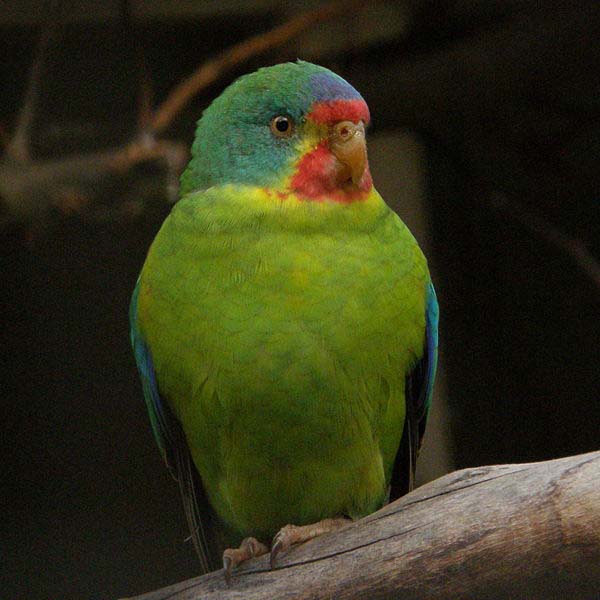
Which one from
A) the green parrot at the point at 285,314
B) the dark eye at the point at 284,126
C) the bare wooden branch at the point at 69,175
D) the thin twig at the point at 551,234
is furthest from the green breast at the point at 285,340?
the thin twig at the point at 551,234

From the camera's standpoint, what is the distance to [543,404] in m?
3.49

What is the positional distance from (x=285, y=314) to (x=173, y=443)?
471mm

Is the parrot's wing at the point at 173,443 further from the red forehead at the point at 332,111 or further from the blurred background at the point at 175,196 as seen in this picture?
the blurred background at the point at 175,196

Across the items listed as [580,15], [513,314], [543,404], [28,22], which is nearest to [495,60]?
[580,15]

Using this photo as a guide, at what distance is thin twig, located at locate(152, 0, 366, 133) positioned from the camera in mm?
2982

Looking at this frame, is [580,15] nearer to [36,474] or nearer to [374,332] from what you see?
[374,332]

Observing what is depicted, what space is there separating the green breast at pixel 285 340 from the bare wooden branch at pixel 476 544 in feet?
0.89

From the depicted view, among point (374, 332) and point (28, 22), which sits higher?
point (28, 22)

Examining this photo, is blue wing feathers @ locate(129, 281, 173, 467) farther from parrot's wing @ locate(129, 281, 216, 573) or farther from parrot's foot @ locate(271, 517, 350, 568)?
parrot's foot @ locate(271, 517, 350, 568)

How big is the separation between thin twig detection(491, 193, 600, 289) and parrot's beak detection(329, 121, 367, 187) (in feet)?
4.72

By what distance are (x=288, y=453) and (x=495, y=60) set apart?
1720mm

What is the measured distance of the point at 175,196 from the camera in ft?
10.00

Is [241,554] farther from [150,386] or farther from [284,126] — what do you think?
[284,126]

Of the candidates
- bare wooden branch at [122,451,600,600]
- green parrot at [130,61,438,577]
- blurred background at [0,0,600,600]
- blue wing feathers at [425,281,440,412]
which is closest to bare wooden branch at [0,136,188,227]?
blurred background at [0,0,600,600]
